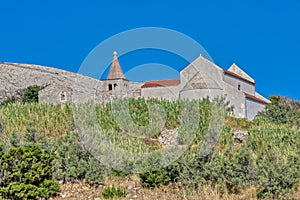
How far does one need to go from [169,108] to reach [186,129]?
2.88 m

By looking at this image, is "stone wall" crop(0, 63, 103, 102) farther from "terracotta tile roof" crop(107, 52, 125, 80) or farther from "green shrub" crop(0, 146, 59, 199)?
"green shrub" crop(0, 146, 59, 199)

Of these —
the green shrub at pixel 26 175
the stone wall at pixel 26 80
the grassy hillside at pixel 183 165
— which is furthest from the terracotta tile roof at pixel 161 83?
the green shrub at pixel 26 175

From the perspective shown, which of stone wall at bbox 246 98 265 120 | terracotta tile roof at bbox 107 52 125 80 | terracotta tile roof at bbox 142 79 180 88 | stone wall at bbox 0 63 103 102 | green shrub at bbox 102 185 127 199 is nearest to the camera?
green shrub at bbox 102 185 127 199

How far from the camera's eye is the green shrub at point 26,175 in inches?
269

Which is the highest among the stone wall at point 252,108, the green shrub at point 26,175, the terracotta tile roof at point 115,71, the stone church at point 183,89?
the terracotta tile roof at point 115,71

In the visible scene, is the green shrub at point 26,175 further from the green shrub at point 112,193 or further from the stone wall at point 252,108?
the stone wall at point 252,108

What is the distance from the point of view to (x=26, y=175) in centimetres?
698

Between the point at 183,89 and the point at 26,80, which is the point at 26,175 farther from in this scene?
the point at 26,80

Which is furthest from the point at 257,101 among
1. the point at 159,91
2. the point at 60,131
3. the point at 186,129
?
the point at 60,131

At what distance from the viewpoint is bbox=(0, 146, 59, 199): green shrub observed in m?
6.82

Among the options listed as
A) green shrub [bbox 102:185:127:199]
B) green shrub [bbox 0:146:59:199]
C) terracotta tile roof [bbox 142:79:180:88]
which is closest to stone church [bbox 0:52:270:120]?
terracotta tile roof [bbox 142:79:180:88]

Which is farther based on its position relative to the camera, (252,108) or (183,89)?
(252,108)

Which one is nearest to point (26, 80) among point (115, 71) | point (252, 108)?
point (115, 71)

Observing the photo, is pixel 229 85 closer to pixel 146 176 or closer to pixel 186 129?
pixel 186 129
